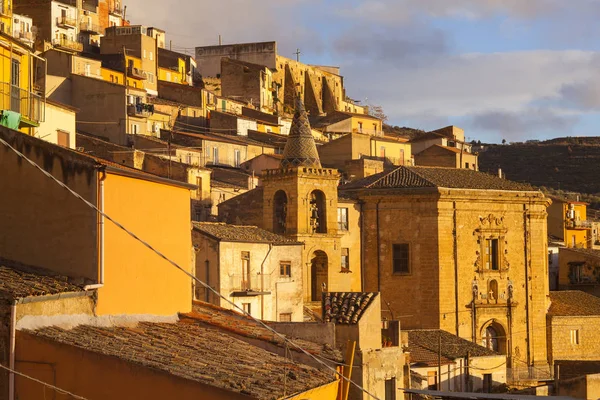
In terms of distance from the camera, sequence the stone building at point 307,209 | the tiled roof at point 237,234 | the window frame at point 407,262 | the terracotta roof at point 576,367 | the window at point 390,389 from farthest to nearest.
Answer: the window frame at point 407,262
the stone building at point 307,209
the terracotta roof at point 576,367
the tiled roof at point 237,234
the window at point 390,389

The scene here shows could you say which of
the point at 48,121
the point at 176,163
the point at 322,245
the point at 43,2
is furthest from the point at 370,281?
the point at 43,2

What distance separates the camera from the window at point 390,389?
25.7 m

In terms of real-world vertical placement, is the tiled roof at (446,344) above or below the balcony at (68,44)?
below

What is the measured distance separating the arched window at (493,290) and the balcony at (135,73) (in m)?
34.0

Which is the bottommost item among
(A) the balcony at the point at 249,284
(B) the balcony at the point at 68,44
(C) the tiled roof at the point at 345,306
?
(A) the balcony at the point at 249,284

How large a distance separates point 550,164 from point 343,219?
74341mm

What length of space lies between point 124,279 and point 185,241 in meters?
2.78

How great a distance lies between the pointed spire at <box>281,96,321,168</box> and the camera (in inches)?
2051

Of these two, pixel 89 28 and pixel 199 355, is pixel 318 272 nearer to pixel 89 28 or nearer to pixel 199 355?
pixel 199 355

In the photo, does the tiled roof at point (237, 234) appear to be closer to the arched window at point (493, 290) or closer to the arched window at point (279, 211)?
the arched window at point (279, 211)

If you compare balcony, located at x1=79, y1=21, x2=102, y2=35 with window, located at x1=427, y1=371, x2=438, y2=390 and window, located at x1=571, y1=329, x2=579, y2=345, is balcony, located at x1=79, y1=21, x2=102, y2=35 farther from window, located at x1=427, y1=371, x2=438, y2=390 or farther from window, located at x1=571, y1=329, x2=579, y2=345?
window, located at x1=427, y1=371, x2=438, y2=390

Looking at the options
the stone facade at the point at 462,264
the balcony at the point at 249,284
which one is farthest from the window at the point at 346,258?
the balcony at the point at 249,284

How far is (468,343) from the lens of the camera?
50062 mm

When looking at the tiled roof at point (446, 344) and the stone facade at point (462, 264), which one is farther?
the stone facade at point (462, 264)
